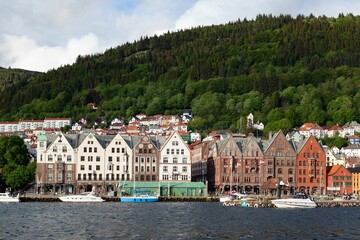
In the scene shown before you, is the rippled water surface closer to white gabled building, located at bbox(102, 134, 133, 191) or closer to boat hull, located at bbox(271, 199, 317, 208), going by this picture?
boat hull, located at bbox(271, 199, 317, 208)

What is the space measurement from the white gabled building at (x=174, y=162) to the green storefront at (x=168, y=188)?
4.28 metres

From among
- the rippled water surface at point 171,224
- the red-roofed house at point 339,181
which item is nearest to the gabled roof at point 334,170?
the red-roofed house at point 339,181

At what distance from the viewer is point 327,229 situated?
70.7m

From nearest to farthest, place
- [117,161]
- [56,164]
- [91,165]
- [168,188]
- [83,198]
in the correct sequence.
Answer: [83,198] → [168,188] → [56,164] → [91,165] → [117,161]

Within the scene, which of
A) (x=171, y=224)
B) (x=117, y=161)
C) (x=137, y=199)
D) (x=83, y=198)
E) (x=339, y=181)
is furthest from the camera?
(x=339, y=181)

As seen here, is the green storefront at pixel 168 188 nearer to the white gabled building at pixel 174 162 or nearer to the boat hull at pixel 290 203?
the white gabled building at pixel 174 162

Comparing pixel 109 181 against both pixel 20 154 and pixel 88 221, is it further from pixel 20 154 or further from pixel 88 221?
→ pixel 88 221

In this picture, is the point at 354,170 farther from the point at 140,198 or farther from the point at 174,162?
the point at 140,198

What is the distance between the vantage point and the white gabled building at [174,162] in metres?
137

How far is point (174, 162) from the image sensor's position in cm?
13750

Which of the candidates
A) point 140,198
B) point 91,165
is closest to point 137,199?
point 140,198

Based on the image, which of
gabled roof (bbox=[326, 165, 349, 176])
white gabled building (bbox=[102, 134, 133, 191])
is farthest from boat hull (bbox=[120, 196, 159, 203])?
gabled roof (bbox=[326, 165, 349, 176])

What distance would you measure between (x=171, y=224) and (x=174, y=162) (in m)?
64.3

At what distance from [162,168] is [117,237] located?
75.7m
